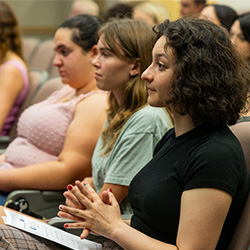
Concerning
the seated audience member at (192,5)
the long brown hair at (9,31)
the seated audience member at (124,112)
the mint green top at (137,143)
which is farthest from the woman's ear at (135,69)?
the seated audience member at (192,5)

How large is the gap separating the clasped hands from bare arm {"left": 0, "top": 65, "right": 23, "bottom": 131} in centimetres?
146

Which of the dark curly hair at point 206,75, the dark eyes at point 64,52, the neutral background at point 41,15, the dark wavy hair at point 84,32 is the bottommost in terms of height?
the neutral background at point 41,15

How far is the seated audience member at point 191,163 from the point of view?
1069 mm

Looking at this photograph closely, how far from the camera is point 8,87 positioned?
2609 millimetres

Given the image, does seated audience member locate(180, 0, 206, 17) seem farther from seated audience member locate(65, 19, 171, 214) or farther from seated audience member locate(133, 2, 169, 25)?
seated audience member locate(65, 19, 171, 214)

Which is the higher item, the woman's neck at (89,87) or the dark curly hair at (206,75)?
the dark curly hair at (206,75)

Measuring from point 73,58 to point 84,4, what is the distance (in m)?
3.09

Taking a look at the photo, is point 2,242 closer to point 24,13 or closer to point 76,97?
point 76,97

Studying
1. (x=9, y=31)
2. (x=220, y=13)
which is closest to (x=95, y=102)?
(x=9, y=31)

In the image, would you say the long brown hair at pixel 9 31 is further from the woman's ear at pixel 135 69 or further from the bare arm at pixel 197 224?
the bare arm at pixel 197 224

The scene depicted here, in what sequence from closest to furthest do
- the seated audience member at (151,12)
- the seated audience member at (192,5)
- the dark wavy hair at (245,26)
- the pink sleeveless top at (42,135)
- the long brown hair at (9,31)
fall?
the pink sleeveless top at (42,135)
the dark wavy hair at (245,26)
the long brown hair at (9,31)
the seated audience member at (151,12)
the seated audience member at (192,5)

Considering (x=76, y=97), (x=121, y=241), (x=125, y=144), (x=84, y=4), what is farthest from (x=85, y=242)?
(x=84, y=4)

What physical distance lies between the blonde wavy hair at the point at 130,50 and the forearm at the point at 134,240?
0.53 m

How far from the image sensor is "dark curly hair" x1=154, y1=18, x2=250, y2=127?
1143mm
